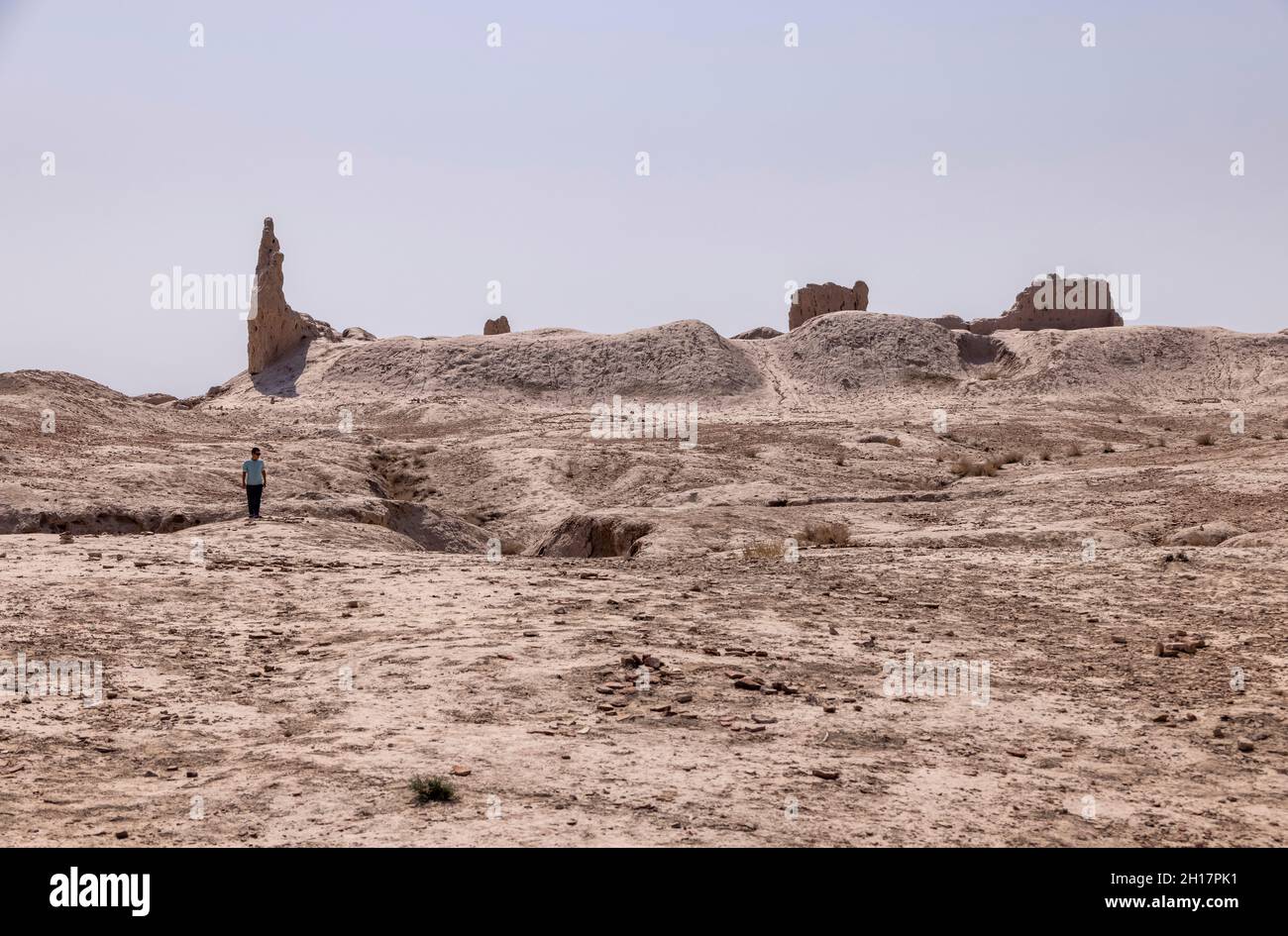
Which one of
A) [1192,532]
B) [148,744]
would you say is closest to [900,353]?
[1192,532]

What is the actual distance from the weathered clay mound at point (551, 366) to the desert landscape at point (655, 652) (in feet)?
83.0

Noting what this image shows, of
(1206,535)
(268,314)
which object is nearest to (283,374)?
(268,314)

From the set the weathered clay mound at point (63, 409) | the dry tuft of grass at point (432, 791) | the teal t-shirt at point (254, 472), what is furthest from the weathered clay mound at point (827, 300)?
the dry tuft of grass at point (432, 791)

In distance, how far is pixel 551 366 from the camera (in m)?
54.7

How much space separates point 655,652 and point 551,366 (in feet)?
152

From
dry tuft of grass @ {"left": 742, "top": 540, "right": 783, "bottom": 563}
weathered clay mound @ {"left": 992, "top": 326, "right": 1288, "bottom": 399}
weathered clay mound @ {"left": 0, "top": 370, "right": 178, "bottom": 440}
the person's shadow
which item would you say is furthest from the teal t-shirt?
weathered clay mound @ {"left": 992, "top": 326, "right": 1288, "bottom": 399}

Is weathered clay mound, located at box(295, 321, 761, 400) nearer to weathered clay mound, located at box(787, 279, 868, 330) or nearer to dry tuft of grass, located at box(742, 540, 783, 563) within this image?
weathered clay mound, located at box(787, 279, 868, 330)

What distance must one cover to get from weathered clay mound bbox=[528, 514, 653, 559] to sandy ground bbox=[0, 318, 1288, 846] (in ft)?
1.15

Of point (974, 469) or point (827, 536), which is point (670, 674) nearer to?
point (827, 536)

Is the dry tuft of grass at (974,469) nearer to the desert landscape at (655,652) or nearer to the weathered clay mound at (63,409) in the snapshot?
the desert landscape at (655,652)

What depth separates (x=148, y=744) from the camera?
6707 mm

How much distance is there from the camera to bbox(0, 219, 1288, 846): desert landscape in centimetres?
581

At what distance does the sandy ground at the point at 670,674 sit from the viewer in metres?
5.76

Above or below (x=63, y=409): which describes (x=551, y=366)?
above
